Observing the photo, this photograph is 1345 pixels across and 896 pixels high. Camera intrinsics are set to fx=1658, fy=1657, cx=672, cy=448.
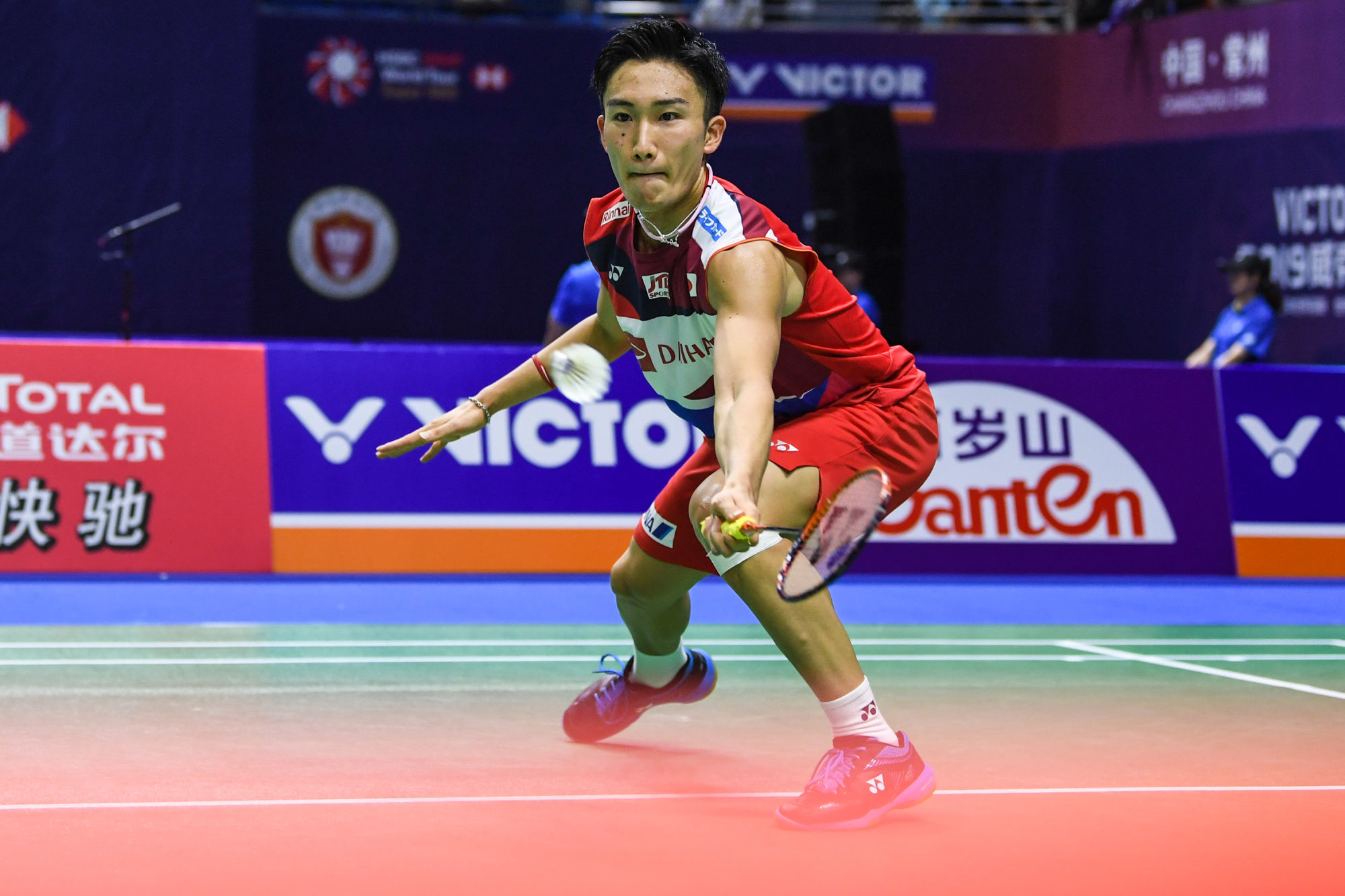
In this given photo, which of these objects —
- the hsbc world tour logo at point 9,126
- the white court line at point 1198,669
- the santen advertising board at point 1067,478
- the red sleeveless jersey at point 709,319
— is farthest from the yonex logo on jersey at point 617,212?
the hsbc world tour logo at point 9,126

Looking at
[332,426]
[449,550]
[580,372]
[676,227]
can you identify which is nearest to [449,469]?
[449,550]

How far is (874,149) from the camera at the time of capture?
44.4 ft

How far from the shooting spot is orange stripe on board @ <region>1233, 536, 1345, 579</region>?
852cm

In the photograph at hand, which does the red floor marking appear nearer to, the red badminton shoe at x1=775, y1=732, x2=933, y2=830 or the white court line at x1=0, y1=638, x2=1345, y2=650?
the red badminton shoe at x1=775, y1=732, x2=933, y2=830

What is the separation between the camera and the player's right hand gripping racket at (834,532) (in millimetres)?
3111

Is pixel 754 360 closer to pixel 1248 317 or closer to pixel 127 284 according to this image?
pixel 1248 317

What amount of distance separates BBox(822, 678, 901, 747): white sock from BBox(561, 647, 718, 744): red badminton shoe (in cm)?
89

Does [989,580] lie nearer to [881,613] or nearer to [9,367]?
[881,613]

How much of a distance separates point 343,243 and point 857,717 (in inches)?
557

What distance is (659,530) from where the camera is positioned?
3.99 meters

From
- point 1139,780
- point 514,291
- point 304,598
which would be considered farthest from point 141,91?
point 1139,780

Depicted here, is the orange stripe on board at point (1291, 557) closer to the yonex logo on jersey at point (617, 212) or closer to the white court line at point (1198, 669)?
the white court line at point (1198, 669)

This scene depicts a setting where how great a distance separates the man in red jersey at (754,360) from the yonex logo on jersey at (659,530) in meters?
0.05

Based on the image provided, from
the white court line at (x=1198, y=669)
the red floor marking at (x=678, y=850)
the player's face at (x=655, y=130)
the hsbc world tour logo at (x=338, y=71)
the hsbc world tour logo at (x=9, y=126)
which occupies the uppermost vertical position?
the hsbc world tour logo at (x=338, y=71)
